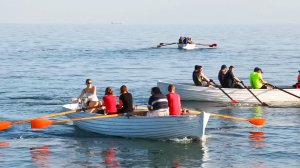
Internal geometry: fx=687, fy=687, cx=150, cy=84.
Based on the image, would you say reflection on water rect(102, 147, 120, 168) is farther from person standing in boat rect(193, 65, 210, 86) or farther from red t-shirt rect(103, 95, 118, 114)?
person standing in boat rect(193, 65, 210, 86)

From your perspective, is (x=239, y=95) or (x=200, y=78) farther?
(x=200, y=78)

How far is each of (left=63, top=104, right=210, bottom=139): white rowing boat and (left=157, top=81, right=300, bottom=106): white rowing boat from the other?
1002 cm

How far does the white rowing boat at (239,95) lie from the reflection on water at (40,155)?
1235cm

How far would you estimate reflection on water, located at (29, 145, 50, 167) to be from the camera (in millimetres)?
22550

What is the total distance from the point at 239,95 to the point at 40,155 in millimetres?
14546

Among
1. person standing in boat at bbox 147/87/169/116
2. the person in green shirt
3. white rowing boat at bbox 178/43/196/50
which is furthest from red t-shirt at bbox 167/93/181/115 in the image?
white rowing boat at bbox 178/43/196/50

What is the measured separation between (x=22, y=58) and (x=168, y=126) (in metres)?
51.9

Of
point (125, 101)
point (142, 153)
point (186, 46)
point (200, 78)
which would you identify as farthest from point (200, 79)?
point (186, 46)

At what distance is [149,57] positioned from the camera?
7506 cm

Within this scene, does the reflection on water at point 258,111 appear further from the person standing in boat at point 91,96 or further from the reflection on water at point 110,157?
the reflection on water at point 110,157

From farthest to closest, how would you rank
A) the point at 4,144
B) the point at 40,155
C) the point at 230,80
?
the point at 230,80
the point at 4,144
the point at 40,155

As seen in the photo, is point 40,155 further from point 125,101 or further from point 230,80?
point 230,80

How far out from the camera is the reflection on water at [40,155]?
2255cm

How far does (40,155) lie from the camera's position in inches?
932
